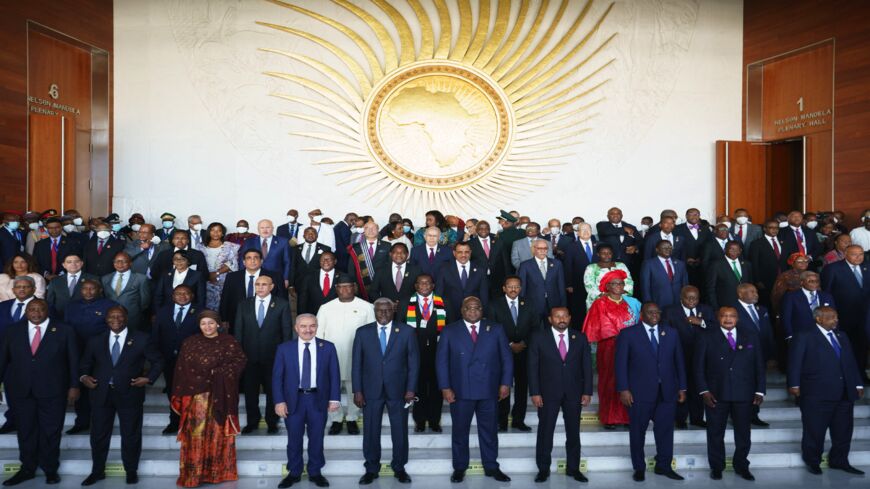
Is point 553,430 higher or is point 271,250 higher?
point 271,250

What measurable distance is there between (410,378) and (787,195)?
8899 millimetres

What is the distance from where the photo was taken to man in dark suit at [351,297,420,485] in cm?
570

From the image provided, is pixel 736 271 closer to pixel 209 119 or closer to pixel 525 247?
pixel 525 247

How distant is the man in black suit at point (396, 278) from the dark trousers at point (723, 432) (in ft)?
8.94

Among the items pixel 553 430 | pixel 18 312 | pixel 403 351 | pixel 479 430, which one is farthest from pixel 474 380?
pixel 18 312

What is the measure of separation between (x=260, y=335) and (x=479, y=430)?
1.93 metres

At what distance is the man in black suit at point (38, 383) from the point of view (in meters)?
5.62

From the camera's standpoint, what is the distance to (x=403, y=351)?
5.79 metres

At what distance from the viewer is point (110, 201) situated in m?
11.1

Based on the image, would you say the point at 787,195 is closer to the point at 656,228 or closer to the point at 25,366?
the point at 656,228

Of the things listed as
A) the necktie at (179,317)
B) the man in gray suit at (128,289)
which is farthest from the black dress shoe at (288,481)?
the man in gray suit at (128,289)

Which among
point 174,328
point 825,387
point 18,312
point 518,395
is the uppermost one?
point 18,312

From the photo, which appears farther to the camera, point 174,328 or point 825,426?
point 174,328

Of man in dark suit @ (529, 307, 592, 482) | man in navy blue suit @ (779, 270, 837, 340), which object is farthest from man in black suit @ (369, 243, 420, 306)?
man in navy blue suit @ (779, 270, 837, 340)
